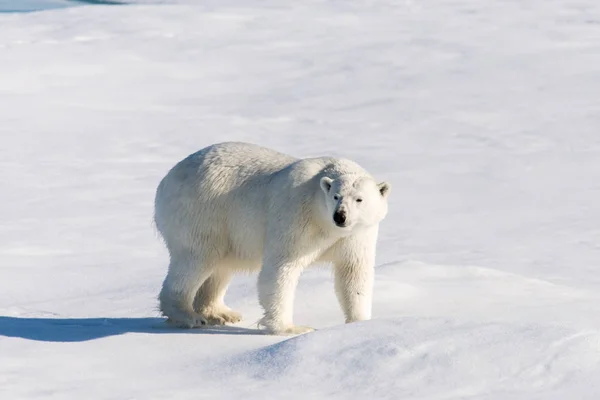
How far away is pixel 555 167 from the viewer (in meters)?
11.7

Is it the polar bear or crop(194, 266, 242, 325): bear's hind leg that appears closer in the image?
the polar bear

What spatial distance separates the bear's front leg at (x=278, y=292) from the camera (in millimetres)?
5406

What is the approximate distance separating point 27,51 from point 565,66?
7.81 m

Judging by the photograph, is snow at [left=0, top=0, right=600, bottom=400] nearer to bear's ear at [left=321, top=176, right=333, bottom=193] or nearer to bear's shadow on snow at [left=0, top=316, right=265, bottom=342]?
bear's shadow on snow at [left=0, top=316, right=265, bottom=342]

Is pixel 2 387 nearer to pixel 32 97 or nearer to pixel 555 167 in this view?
pixel 555 167

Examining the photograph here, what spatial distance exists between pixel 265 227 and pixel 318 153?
692cm

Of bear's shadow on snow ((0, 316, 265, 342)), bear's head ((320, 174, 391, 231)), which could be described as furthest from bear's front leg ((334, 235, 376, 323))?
bear's shadow on snow ((0, 316, 265, 342))

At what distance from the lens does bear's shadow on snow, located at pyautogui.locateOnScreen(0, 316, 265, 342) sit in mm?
5562

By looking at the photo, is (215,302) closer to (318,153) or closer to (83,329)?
(83,329)

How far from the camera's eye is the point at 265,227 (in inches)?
219

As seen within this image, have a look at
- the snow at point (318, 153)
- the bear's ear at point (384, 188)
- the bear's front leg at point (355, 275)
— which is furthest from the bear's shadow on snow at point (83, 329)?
the bear's ear at point (384, 188)

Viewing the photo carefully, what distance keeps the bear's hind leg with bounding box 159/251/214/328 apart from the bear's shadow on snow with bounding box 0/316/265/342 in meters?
0.06

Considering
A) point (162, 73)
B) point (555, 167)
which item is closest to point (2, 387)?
point (555, 167)

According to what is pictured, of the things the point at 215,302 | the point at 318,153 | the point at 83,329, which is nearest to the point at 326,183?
the point at 215,302
